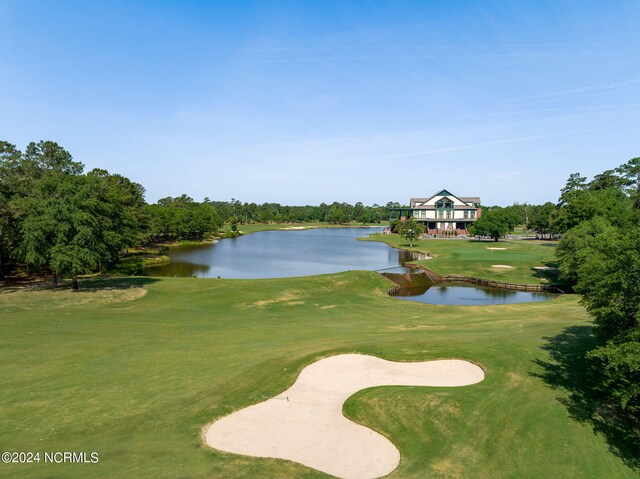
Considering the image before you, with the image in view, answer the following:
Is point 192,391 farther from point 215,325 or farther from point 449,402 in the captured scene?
point 215,325

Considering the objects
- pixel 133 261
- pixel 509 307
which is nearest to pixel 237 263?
pixel 133 261

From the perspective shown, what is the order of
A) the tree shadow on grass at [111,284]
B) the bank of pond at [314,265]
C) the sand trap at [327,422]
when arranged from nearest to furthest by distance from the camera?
the sand trap at [327,422] < the tree shadow on grass at [111,284] < the bank of pond at [314,265]

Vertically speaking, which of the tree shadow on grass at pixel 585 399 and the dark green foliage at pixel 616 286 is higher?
the dark green foliage at pixel 616 286

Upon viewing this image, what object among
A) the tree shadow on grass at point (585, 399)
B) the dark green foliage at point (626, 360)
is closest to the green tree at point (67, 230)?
the tree shadow on grass at point (585, 399)

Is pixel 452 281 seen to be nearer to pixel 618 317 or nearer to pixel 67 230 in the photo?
pixel 618 317

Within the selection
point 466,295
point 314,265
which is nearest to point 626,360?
point 466,295

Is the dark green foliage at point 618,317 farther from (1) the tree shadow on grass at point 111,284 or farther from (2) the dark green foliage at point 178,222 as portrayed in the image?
(2) the dark green foliage at point 178,222
